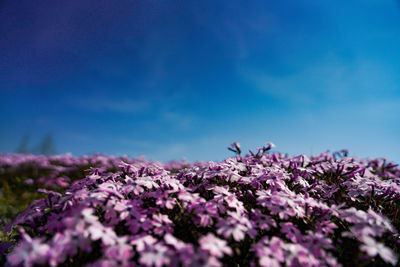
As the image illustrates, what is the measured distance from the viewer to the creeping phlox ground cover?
210cm

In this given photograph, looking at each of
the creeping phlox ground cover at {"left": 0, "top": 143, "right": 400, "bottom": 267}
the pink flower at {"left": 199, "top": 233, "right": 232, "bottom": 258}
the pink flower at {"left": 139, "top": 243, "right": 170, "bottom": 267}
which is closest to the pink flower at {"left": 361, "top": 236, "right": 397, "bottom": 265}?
the creeping phlox ground cover at {"left": 0, "top": 143, "right": 400, "bottom": 267}

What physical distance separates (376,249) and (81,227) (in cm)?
255

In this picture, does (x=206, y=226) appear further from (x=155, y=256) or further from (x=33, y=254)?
(x=33, y=254)

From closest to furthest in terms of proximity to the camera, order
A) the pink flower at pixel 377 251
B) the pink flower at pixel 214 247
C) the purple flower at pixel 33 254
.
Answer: the purple flower at pixel 33 254, the pink flower at pixel 214 247, the pink flower at pixel 377 251

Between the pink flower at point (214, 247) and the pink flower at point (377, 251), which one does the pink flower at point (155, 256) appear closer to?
the pink flower at point (214, 247)

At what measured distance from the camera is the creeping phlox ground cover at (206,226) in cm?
210

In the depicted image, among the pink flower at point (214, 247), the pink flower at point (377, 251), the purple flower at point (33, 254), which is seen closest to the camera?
the purple flower at point (33, 254)

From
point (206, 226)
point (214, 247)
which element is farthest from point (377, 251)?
point (206, 226)

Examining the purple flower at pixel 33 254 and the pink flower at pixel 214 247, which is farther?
the pink flower at pixel 214 247

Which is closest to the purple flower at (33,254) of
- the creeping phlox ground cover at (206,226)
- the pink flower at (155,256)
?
the creeping phlox ground cover at (206,226)

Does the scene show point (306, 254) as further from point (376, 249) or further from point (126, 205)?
point (126, 205)

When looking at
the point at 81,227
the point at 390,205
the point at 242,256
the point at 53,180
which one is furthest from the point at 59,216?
the point at 53,180

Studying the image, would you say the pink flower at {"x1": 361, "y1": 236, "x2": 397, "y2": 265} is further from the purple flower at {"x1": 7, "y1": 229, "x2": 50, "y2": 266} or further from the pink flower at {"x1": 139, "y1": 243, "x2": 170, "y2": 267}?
the purple flower at {"x1": 7, "y1": 229, "x2": 50, "y2": 266}

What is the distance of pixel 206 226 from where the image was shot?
Result: 2.81 m
